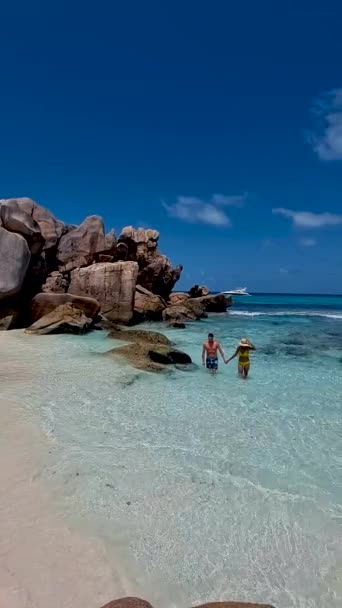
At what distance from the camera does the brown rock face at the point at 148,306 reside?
26.1 meters

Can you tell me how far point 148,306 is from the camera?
26.6m

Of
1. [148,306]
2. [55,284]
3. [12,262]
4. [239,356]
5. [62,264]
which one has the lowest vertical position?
[239,356]

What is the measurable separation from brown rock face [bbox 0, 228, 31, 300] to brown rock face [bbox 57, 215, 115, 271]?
19.1ft

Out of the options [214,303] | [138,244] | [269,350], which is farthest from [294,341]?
[214,303]

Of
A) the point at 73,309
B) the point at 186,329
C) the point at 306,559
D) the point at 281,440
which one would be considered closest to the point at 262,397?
the point at 281,440

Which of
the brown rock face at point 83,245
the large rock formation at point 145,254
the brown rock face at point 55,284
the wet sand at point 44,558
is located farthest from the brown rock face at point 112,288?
the wet sand at point 44,558

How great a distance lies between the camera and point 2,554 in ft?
11.0

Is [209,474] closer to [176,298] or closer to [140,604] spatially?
[140,604]

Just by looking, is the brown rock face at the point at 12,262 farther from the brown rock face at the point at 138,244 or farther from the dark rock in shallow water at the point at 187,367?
the brown rock face at the point at 138,244

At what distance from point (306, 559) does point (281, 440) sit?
9.26ft

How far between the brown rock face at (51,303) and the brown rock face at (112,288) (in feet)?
9.90

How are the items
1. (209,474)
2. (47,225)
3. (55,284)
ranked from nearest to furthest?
(209,474), (55,284), (47,225)

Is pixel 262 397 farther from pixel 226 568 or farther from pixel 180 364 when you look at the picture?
pixel 226 568

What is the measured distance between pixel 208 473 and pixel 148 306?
71.1 feet
